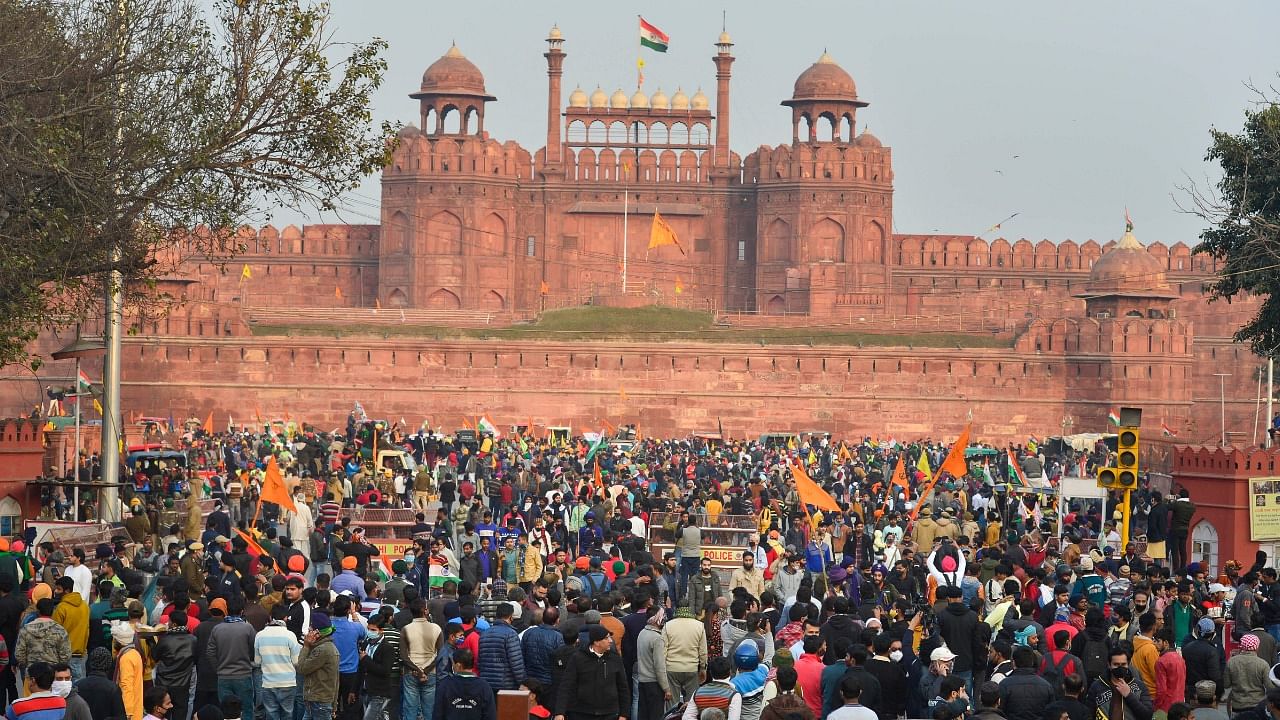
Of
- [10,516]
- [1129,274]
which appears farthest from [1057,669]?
[1129,274]

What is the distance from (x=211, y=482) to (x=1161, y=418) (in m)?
28.3

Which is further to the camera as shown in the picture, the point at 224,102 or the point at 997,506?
the point at 997,506

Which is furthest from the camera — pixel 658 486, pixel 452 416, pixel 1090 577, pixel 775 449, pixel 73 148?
pixel 452 416

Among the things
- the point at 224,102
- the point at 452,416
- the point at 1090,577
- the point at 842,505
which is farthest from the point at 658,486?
the point at 452,416

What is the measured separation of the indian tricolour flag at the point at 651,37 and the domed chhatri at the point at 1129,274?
41.8ft

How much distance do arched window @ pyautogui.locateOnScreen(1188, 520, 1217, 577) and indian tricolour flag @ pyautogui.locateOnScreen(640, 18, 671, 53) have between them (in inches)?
1437

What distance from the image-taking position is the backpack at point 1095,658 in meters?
10.5

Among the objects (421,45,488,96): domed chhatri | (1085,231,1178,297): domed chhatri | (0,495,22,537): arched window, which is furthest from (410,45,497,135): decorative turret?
(0,495,22,537): arched window

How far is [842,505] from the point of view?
23.7 meters

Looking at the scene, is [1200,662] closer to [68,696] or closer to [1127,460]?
[1127,460]

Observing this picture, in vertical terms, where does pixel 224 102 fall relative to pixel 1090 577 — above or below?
above

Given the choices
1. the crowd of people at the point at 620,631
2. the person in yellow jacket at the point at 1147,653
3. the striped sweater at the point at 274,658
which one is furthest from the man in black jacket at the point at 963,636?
the striped sweater at the point at 274,658

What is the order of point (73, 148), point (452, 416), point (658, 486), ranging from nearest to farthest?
point (73, 148) → point (658, 486) → point (452, 416)

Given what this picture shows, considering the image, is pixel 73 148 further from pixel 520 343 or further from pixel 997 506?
pixel 520 343
